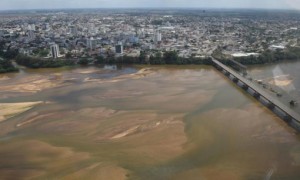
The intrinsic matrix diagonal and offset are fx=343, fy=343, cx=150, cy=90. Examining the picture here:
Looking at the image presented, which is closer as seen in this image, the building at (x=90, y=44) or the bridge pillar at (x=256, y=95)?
the bridge pillar at (x=256, y=95)

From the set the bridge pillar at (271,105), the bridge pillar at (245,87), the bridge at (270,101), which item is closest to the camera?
the bridge at (270,101)

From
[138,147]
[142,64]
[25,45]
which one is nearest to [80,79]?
[142,64]

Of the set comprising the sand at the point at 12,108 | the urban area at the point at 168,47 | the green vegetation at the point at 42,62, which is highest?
the urban area at the point at 168,47

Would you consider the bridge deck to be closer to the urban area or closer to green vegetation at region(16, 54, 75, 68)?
the urban area

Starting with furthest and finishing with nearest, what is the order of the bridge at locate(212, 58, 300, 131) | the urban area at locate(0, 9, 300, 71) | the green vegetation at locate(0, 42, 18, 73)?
the urban area at locate(0, 9, 300, 71), the green vegetation at locate(0, 42, 18, 73), the bridge at locate(212, 58, 300, 131)

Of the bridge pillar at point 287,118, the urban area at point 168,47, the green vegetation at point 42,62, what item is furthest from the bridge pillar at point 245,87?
the green vegetation at point 42,62

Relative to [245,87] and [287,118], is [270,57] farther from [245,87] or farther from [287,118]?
[287,118]

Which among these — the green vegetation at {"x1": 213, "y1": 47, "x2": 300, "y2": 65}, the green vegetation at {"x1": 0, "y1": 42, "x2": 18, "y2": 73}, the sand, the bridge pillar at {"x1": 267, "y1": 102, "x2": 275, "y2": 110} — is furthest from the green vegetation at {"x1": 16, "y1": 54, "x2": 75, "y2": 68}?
the bridge pillar at {"x1": 267, "y1": 102, "x2": 275, "y2": 110}

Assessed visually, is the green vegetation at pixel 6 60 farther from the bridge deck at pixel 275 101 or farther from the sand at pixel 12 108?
the bridge deck at pixel 275 101
